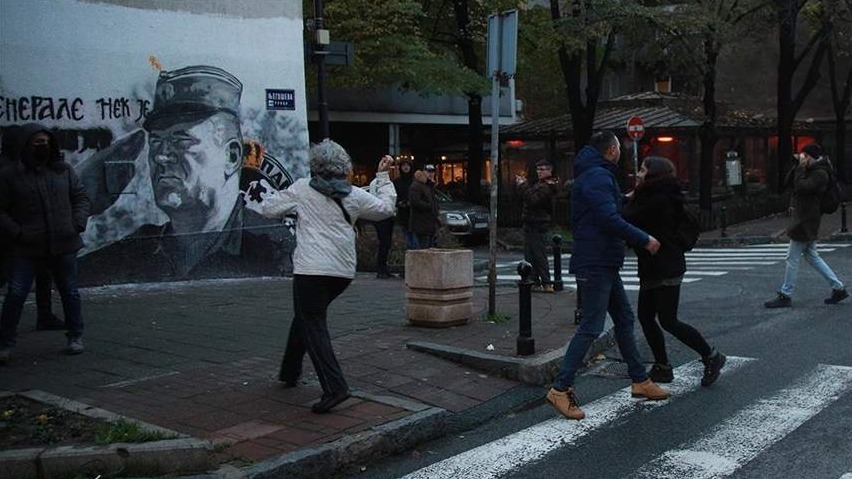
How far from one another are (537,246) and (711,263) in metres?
6.61

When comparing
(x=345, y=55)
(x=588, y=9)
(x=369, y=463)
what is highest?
(x=588, y=9)

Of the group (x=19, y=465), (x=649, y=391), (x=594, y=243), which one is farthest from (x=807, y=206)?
(x=19, y=465)

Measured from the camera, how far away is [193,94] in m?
13.0

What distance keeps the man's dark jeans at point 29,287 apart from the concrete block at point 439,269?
3.20 m

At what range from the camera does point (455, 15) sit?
1049 inches

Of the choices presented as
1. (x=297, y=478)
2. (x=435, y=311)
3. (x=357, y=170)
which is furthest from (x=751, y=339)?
(x=357, y=170)

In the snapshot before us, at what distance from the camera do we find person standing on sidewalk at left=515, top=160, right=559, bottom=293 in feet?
39.8

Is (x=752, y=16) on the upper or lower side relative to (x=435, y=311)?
upper

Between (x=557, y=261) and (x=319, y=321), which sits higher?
(x=319, y=321)

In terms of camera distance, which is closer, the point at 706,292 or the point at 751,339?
the point at 751,339

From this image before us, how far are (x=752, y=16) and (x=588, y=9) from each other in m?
7.55

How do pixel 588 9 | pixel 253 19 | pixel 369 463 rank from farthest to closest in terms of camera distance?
pixel 588 9 < pixel 253 19 < pixel 369 463

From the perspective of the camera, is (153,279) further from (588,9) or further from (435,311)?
(588,9)

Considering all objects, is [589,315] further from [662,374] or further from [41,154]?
[41,154]
